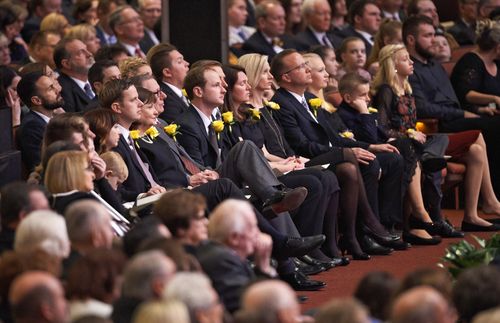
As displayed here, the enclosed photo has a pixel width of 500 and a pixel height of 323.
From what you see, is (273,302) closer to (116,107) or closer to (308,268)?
(116,107)

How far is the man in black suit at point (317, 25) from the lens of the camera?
12336 millimetres

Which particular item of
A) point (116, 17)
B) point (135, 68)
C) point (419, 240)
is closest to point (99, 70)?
point (135, 68)

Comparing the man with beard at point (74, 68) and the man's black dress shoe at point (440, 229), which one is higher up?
the man with beard at point (74, 68)

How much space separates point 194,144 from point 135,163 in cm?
70

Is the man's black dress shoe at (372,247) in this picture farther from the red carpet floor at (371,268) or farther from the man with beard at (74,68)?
the man with beard at (74,68)

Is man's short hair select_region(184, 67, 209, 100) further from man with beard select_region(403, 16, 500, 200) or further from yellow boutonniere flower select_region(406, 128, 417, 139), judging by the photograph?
man with beard select_region(403, 16, 500, 200)

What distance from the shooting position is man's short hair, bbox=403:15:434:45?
10625 mm

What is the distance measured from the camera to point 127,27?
10836mm

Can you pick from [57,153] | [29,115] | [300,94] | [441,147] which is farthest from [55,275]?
[441,147]

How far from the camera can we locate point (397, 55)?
988 centimetres

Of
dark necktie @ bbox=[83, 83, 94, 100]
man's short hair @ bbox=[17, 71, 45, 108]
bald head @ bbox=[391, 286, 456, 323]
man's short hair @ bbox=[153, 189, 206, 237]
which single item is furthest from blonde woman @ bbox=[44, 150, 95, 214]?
dark necktie @ bbox=[83, 83, 94, 100]

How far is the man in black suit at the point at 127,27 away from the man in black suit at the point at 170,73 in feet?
5.54

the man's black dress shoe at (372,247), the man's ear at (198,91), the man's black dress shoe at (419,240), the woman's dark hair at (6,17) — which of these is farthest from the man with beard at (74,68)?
the man's black dress shoe at (419,240)

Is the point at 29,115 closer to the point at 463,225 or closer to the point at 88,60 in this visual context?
the point at 88,60
